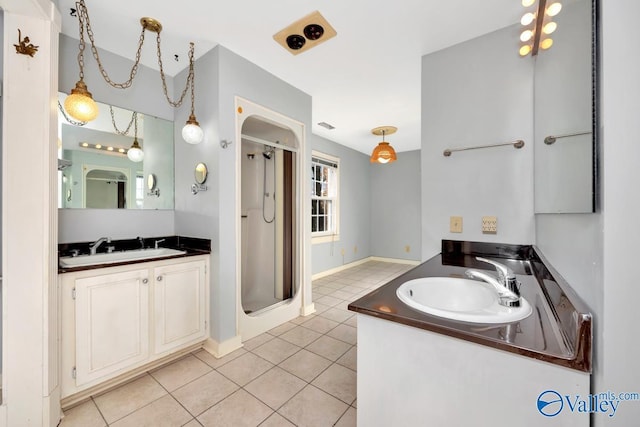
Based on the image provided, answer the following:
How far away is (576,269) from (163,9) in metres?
2.59

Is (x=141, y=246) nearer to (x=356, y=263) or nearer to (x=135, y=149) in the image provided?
(x=135, y=149)

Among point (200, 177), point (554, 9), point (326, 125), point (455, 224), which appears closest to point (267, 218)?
point (200, 177)

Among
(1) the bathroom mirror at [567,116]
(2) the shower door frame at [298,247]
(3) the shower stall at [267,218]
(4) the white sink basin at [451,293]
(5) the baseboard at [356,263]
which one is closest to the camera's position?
(1) the bathroom mirror at [567,116]

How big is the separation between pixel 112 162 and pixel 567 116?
3033 mm

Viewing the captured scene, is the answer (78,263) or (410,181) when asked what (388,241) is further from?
(78,263)

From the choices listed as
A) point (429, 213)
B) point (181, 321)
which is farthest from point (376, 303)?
point (181, 321)

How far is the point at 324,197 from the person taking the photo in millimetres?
4676

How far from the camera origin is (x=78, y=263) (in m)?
1.63

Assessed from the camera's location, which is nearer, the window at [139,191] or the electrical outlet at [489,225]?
the electrical outlet at [489,225]

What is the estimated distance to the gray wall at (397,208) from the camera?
5.39 meters

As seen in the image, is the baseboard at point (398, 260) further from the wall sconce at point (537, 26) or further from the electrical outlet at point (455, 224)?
the wall sconce at point (537, 26)

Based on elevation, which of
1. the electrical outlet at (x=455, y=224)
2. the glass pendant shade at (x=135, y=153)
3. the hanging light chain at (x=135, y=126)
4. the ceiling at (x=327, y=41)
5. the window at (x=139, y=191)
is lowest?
the electrical outlet at (x=455, y=224)

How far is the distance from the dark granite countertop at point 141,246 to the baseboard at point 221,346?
76cm

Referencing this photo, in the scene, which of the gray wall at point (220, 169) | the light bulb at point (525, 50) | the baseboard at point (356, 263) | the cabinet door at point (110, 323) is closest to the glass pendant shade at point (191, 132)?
the gray wall at point (220, 169)
